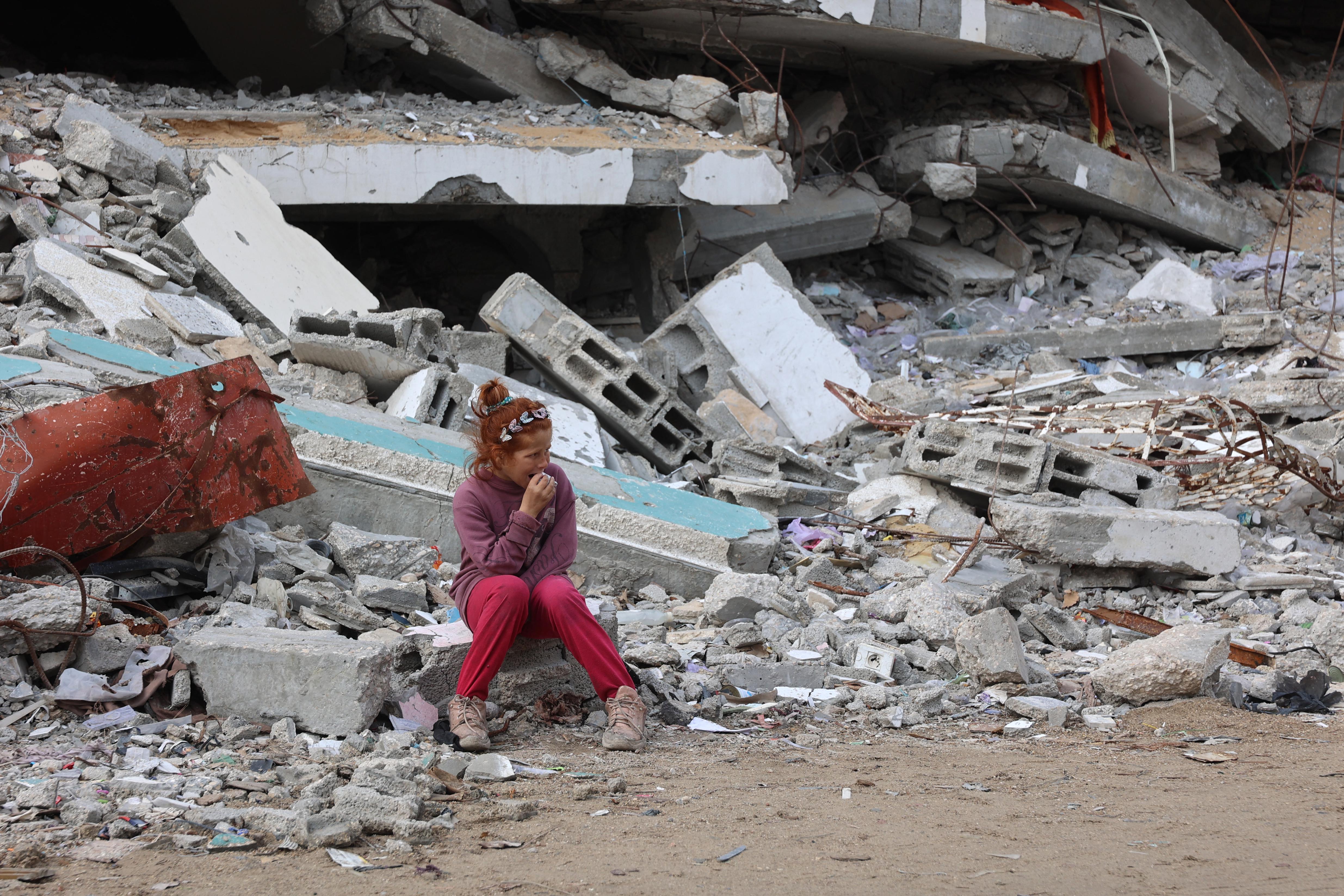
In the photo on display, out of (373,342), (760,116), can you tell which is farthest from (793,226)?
(373,342)

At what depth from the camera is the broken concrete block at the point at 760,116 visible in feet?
31.8

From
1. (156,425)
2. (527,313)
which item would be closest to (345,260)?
(527,313)

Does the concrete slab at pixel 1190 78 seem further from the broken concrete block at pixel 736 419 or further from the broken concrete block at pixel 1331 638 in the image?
the broken concrete block at pixel 1331 638

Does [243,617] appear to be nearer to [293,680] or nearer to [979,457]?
[293,680]

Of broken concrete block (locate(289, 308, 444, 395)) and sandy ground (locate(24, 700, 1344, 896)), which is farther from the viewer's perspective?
broken concrete block (locate(289, 308, 444, 395))

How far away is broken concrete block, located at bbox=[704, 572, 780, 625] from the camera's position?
4.60 m

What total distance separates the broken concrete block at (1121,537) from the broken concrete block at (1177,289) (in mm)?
6700

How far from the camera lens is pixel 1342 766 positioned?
3051mm

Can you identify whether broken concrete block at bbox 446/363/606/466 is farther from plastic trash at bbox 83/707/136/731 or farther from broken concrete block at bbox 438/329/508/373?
plastic trash at bbox 83/707/136/731

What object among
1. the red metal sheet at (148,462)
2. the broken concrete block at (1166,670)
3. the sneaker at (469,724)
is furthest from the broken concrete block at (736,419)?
the sneaker at (469,724)

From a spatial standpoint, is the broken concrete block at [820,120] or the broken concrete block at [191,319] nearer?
the broken concrete block at [191,319]

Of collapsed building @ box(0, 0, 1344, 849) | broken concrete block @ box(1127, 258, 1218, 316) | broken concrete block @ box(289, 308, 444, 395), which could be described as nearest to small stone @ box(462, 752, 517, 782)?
collapsed building @ box(0, 0, 1344, 849)

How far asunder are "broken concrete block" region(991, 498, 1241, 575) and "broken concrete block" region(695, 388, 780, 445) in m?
2.69

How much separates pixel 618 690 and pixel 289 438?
1.71m
